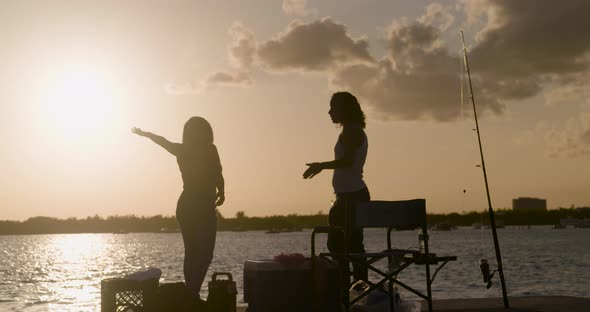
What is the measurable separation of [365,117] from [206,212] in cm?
Result: 168

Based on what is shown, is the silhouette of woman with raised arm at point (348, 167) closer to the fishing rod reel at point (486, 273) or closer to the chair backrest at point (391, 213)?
the chair backrest at point (391, 213)

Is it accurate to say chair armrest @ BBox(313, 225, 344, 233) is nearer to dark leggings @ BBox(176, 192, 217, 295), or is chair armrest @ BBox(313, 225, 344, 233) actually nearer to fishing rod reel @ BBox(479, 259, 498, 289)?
dark leggings @ BBox(176, 192, 217, 295)

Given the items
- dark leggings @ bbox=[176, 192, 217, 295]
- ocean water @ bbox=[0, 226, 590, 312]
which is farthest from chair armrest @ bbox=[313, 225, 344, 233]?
ocean water @ bbox=[0, 226, 590, 312]

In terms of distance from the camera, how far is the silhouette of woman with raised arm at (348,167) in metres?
6.85

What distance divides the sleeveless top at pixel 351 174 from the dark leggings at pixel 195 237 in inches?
48.9

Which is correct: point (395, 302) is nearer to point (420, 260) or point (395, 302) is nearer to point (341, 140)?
point (420, 260)

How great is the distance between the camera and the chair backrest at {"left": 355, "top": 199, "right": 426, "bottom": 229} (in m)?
6.58

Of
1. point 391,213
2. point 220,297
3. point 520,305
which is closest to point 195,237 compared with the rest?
point 220,297

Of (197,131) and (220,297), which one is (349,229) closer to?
(220,297)

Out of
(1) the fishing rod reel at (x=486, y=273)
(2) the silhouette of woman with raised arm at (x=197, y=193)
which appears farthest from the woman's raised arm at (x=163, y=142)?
(1) the fishing rod reel at (x=486, y=273)

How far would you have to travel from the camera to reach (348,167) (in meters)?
6.86

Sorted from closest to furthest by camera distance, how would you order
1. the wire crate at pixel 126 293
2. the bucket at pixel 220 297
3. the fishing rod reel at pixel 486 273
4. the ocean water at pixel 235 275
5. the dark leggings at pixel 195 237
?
the bucket at pixel 220 297
the wire crate at pixel 126 293
the dark leggings at pixel 195 237
the fishing rod reel at pixel 486 273
the ocean water at pixel 235 275

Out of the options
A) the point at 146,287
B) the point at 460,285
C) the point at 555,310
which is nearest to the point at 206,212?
the point at 146,287

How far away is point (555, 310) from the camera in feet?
27.1
